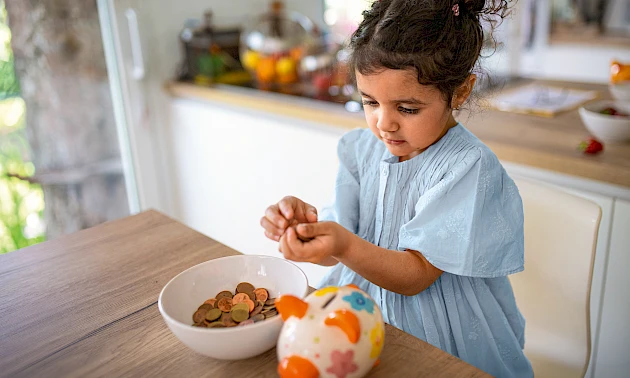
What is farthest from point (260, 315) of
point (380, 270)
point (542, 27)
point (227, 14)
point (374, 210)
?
point (542, 27)

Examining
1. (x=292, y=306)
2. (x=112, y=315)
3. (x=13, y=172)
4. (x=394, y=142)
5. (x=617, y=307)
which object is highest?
(x=394, y=142)

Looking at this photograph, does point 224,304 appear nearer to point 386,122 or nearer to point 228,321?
point 228,321

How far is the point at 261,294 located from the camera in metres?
0.83

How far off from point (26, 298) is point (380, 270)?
0.57 meters

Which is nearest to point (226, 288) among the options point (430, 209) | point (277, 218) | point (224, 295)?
point (224, 295)

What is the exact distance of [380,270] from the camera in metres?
0.86

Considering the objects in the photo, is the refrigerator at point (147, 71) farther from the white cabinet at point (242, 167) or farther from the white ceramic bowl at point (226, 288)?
the white ceramic bowl at point (226, 288)

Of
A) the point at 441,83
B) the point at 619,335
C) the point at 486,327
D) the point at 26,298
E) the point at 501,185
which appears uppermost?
the point at 441,83

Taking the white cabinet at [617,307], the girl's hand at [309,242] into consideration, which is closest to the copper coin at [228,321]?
the girl's hand at [309,242]

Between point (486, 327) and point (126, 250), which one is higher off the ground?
point (126, 250)

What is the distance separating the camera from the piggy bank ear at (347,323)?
2.01ft

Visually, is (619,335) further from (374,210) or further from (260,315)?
(260,315)

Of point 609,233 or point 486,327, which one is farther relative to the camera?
point 609,233

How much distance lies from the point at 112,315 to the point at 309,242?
0.33m
